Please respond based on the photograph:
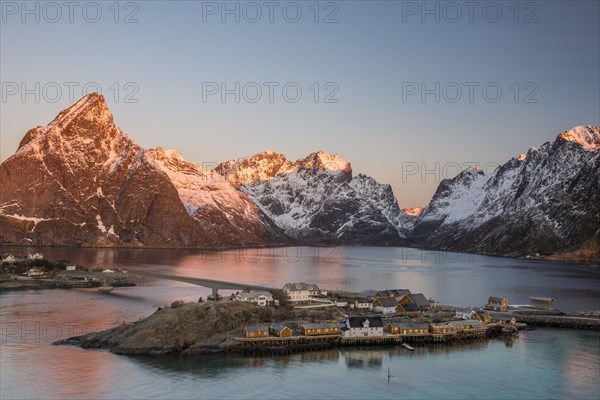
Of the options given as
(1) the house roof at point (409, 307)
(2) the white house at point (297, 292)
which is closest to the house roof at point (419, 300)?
(1) the house roof at point (409, 307)

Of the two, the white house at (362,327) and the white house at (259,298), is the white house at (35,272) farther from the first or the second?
the white house at (362,327)

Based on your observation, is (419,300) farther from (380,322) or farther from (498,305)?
(380,322)

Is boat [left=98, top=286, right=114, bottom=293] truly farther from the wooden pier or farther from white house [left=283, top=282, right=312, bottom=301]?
the wooden pier

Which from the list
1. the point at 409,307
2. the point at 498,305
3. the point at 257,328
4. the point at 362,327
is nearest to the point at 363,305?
Answer: the point at 409,307

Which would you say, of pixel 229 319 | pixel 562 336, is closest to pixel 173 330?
pixel 229 319

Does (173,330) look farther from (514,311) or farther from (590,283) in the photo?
(590,283)

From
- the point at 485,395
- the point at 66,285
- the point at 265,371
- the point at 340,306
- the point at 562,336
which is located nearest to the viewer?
the point at 485,395

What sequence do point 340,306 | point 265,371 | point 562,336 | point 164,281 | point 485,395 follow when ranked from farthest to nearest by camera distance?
point 164,281
point 340,306
point 562,336
point 265,371
point 485,395
